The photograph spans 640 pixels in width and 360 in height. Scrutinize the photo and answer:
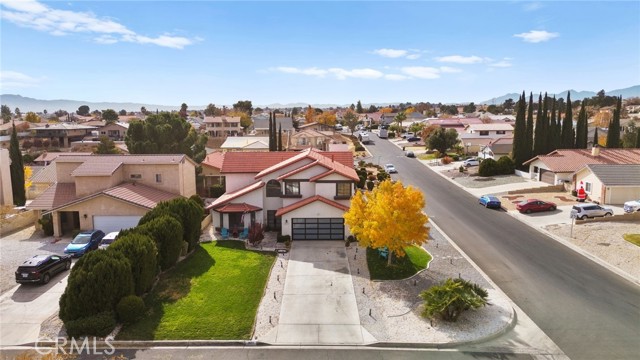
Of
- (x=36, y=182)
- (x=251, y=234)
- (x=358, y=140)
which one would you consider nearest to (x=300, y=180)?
(x=251, y=234)

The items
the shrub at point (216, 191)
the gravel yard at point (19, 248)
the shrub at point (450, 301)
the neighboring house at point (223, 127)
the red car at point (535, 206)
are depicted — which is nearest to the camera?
the shrub at point (450, 301)

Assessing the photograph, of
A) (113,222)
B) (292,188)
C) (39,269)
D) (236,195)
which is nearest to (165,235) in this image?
(39,269)

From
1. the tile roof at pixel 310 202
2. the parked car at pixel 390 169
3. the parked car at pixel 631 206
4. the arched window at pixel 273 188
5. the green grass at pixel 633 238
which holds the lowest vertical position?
the green grass at pixel 633 238

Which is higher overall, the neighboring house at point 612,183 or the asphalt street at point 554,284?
the neighboring house at point 612,183

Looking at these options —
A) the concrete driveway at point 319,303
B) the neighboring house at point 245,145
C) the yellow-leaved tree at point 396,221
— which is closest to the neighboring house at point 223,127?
the neighboring house at point 245,145

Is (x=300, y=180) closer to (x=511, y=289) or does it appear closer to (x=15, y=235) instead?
(x=511, y=289)

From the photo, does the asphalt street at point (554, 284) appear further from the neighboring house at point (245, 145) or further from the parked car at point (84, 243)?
the neighboring house at point (245, 145)
